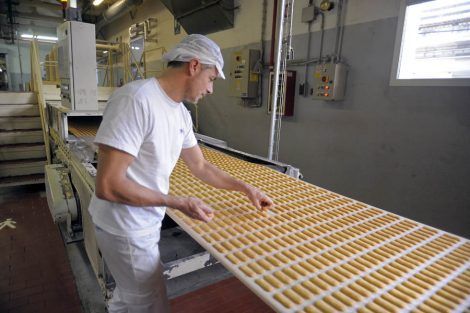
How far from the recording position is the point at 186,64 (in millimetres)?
1352

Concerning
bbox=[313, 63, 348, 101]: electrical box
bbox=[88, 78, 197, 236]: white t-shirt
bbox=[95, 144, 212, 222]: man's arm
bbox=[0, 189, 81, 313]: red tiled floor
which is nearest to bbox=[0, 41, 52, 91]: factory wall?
bbox=[0, 189, 81, 313]: red tiled floor

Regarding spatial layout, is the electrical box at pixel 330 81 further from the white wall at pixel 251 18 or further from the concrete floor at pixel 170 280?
the concrete floor at pixel 170 280

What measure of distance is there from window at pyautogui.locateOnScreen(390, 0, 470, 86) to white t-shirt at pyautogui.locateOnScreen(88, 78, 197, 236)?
2.91m

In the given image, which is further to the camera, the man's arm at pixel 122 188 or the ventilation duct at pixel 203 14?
A: the ventilation duct at pixel 203 14

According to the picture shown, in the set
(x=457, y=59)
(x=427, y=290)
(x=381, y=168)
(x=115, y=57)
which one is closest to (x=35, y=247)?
(x=427, y=290)

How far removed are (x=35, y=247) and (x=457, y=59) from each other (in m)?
4.69

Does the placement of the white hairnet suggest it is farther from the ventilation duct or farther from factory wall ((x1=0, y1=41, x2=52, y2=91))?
factory wall ((x1=0, y1=41, x2=52, y2=91))

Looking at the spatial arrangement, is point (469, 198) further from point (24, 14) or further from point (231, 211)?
point (24, 14)

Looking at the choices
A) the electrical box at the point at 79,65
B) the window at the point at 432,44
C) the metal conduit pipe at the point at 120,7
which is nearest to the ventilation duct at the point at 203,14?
the metal conduit pipe at the point at 120,7

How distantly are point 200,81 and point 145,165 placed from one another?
1.45 feet

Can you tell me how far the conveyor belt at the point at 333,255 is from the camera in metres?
0.96

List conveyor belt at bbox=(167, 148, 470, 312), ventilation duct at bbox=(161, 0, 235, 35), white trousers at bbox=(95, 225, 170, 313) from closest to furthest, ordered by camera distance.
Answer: conveyor belt at bbox=(167, 148, 470, 312) → white trousers at bbox=(95, 225, 170, 313) → ventilation duct at bbox=(161, 0, 235, 35)

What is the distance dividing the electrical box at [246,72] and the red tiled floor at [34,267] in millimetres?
3470

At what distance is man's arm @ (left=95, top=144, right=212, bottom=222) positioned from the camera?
3.94 feet
